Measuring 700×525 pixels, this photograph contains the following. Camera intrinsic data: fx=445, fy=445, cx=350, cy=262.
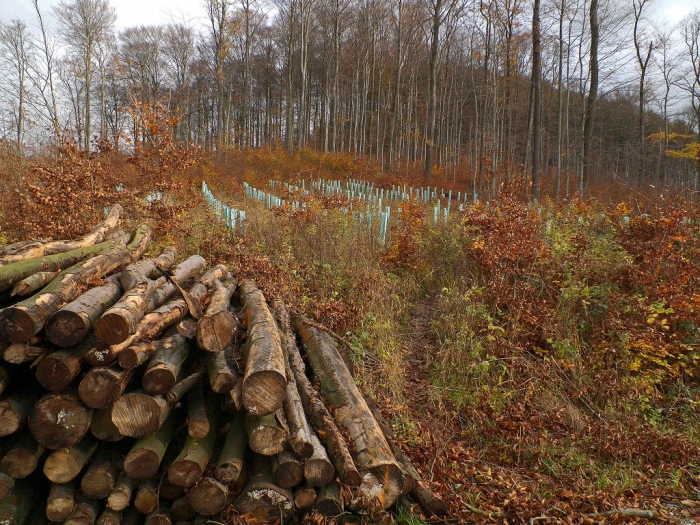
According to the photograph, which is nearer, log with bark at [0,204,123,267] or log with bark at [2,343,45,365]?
log with bark at [2,343,45,365]

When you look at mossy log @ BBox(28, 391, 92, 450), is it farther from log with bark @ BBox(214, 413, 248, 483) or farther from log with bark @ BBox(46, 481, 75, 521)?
log with bark @ BBox(214, 413, 248, 483)

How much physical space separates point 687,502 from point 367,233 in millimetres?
7181

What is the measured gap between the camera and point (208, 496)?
298 centimetres

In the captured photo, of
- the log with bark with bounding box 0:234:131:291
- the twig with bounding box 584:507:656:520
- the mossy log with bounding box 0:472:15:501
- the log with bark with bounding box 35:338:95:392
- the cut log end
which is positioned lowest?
the twig with bounding box 584:507:656:520

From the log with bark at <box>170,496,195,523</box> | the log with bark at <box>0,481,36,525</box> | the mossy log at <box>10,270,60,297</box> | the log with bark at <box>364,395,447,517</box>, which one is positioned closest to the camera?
the log with bark at <box>0,481,36,525</box>

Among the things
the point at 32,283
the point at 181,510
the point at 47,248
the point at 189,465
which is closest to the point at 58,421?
the point at 189,465

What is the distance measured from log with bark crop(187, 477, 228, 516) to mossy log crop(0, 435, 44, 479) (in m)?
1.06

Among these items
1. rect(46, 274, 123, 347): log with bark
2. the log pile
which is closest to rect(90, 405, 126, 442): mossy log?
the log pile

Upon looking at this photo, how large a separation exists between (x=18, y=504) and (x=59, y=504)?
0.96 feet

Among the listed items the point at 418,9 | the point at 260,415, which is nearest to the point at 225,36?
the point at 418,9

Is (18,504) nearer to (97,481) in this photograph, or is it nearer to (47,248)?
(97,481)

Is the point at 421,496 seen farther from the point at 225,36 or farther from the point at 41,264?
the point at 225,36

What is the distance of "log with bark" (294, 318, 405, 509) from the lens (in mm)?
3254

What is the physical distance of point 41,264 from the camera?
4160mm
